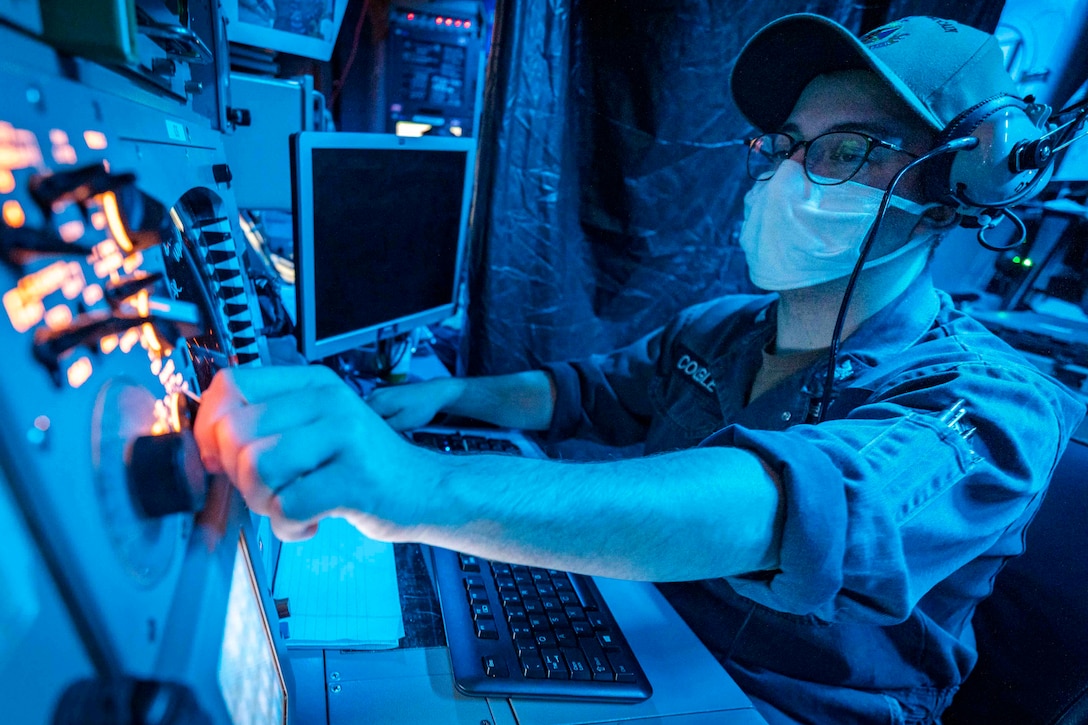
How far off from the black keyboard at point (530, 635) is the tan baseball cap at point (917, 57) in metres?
0.76

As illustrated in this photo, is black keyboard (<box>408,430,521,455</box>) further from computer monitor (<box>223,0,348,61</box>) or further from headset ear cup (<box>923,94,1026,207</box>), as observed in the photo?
computer monitor (<box>223,0,348,61</box>)

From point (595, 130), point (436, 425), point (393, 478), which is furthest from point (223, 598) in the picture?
point (595, 130)

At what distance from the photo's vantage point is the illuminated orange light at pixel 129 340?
12.4 inches

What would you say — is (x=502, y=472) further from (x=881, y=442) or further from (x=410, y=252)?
(x=410, y=252)

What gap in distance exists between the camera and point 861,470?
508 millimetres

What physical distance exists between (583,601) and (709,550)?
0.28 m

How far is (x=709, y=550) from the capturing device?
469 mm

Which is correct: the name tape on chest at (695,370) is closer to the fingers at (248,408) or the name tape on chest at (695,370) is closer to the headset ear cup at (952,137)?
the headset ear cup at (952,137)

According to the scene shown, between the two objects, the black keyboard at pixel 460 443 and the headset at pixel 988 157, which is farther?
the black keyboard at pixel 460 443

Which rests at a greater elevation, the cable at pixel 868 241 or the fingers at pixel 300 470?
the cable at pixel 868 241

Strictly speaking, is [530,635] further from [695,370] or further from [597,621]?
[695,370]

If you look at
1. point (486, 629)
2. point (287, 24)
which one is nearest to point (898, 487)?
point (486, 629)

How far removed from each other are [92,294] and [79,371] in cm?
5

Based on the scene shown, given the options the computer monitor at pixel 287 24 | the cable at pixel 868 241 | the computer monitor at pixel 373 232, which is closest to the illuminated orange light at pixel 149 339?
the computer monitor at pixel 373 232
